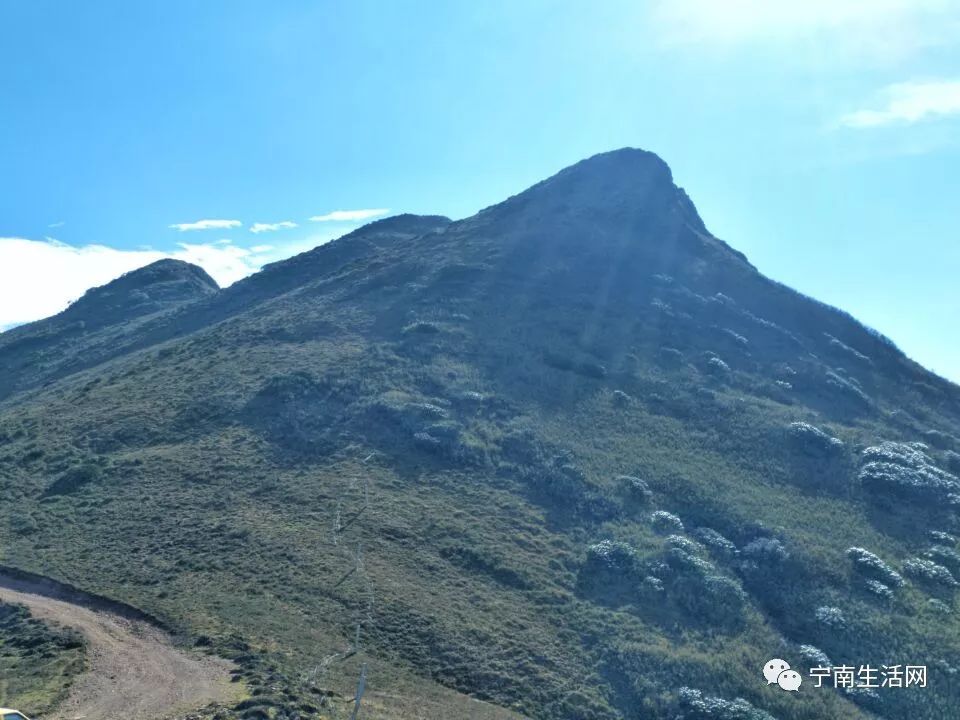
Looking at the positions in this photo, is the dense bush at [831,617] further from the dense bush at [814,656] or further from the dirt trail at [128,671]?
the dirt trail at [128,671]

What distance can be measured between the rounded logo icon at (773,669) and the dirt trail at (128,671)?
17.9 m

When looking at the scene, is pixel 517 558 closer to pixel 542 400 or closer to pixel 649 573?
pixel 649 573

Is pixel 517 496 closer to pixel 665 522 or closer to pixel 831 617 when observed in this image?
pixel 665 522

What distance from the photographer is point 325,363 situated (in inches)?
1925

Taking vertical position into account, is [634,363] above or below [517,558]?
above

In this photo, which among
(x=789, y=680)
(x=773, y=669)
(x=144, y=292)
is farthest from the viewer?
(x=144, y=292)

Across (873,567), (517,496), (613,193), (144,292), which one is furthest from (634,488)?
(144,292)

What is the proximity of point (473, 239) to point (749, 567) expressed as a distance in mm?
52433

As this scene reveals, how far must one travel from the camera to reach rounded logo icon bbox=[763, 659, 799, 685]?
24.8 meters

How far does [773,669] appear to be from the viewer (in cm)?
2527

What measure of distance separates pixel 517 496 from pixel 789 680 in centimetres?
1468

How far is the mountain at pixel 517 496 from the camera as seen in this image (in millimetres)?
24031

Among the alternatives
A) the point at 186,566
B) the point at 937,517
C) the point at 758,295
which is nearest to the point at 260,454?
the point at 186,566

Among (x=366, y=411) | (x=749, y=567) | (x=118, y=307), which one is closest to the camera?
(x=749, y=567)
